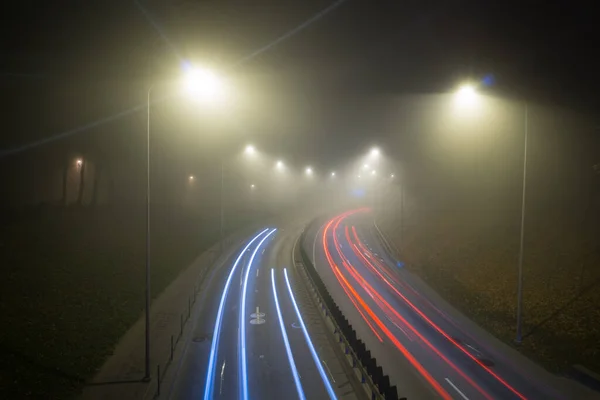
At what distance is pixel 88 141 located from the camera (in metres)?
29.8

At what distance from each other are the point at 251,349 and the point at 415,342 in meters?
7.84

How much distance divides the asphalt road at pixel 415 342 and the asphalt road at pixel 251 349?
3182 mm

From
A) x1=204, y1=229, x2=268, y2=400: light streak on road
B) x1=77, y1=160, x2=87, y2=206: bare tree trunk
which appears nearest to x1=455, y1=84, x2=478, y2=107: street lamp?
x1=204, y1=229, x2=268, y2=400: light streak on road

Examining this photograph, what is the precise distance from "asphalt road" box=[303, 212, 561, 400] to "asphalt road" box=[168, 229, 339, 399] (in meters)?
3.18

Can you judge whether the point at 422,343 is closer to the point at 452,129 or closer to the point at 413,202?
the point at 452,129

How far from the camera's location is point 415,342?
16.7 m

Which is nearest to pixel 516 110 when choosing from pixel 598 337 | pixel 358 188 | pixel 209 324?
pixel 598 337

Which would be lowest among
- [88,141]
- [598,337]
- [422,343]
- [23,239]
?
[422,343]

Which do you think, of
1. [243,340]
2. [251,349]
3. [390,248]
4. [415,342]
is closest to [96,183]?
[243,340]

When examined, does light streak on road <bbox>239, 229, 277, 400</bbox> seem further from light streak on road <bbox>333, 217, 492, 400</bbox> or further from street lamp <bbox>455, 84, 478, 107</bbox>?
street lamp <bbox>455, 84, 478, 107</bbox>

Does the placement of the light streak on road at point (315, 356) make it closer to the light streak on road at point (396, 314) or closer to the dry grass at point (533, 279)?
the light streak on road at point (396, 314)

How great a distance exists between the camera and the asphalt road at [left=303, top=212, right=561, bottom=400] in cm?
1277

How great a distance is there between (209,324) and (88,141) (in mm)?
21126

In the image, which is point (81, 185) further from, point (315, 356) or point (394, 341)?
point (394, 341)
